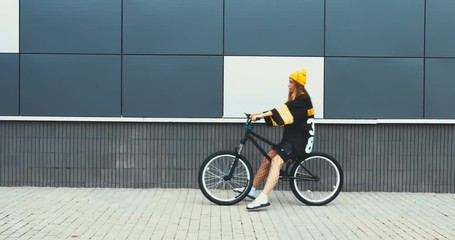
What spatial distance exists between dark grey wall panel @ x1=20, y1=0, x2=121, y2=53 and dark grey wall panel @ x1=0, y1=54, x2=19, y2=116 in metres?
0.28

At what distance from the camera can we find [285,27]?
9.04 m

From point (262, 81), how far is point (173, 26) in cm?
147

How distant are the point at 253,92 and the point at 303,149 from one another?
4.20ft

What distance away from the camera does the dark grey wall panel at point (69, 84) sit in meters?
9.03

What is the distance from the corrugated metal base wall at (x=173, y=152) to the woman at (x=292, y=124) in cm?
93

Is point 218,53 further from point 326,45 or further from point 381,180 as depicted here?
point 381,180

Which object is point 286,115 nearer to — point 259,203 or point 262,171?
point 262,171

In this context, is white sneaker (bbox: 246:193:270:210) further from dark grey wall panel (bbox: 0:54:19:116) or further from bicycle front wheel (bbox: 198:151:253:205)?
dark grey wall panel (bbox: 0:54:19:116)

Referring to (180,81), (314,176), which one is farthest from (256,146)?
(180,81)

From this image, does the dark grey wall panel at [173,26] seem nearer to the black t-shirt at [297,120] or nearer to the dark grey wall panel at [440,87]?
the black t-shirt at [297,120]

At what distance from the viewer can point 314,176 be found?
8.30 m

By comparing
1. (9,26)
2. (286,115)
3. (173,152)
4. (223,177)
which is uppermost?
(9,26)

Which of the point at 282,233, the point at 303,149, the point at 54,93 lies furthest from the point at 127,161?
the point at 282,233

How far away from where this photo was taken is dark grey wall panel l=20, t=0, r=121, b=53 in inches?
355
